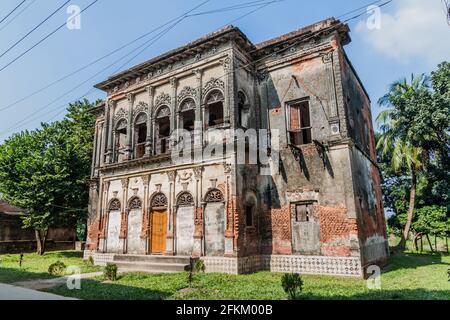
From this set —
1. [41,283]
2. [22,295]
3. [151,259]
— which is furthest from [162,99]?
[22,295]

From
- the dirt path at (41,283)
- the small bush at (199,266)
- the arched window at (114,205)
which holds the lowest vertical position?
the dirt path at (41,283)

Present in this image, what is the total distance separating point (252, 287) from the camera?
31.2 ft

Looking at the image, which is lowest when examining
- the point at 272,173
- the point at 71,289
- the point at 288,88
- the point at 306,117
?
the point at 71,289

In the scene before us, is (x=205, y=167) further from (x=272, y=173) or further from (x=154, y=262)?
(x=154, y=262)

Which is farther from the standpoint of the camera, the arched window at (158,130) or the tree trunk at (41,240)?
the tree trunk at (41,240)

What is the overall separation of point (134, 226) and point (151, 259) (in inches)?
107

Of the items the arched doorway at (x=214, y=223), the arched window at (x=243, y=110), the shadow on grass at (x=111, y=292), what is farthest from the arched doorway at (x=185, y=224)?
the arched window at (x=243, y=110)

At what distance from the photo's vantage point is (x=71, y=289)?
9.93m

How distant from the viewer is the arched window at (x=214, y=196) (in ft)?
43.0

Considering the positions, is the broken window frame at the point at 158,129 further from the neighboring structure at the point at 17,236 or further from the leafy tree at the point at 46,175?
the neighboring structure at the point at 17,236

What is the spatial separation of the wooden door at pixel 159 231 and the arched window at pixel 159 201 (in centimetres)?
34
